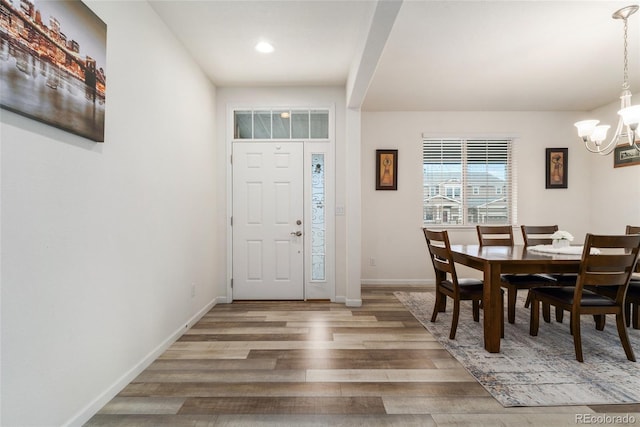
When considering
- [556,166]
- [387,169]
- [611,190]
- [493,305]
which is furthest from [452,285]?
[611,190]

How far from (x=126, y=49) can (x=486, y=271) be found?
2.99 m

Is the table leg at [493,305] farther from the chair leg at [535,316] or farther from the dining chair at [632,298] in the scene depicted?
the dining chair at [632,298]

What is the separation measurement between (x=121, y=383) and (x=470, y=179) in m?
4.85

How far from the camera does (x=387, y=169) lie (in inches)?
184

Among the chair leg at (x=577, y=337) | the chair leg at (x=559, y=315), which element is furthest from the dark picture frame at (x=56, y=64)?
the chair leg at (x=559, y=315)

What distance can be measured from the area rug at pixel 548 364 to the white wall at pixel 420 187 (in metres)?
1.64

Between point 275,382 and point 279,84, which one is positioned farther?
point 279,84

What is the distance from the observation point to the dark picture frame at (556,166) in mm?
4672

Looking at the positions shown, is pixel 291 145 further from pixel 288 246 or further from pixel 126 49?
pixel 126 49

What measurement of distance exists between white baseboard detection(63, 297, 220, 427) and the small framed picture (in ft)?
10.4

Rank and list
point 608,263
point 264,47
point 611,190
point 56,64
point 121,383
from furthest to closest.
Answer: point 611,190 → point 264,47 → point 608,263 → point 121,383 → point 56,64

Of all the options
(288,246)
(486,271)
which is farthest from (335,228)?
(486,271)

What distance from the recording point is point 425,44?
2.84 meters

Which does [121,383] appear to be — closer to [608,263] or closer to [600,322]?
[608,263]
